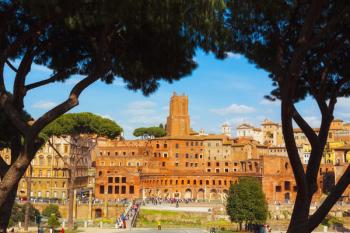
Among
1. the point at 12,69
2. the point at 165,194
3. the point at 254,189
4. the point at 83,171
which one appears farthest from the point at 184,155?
the point at 12,69

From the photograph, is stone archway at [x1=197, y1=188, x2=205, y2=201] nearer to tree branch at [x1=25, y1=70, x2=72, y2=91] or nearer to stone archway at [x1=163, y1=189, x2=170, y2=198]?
stone archway at [x1=163, y1=189, x2=170, y2=198]

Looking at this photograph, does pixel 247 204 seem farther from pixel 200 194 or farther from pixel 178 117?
pixel 178 117

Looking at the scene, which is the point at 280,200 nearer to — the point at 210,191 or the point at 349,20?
the point at 210,191

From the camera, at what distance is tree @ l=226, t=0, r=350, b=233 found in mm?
7490

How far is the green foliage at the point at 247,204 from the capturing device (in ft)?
111

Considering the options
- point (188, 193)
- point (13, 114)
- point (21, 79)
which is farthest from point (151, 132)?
point (13, 114)

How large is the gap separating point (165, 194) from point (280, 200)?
13441 millimetres

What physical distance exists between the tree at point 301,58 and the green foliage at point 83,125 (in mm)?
27722

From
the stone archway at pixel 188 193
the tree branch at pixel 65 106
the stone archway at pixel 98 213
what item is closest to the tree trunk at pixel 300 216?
the tree branch at pixel 65 106

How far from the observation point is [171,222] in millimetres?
39344

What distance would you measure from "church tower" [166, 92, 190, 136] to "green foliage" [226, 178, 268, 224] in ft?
139

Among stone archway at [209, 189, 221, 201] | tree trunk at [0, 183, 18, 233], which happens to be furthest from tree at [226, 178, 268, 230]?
tree trunk at [0, 183, 18, 233]

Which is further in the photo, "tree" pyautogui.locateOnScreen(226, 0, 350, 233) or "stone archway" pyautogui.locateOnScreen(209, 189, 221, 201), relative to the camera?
"stone archway" pyautogui.locateOnScreen(209, 189, 221, 201)

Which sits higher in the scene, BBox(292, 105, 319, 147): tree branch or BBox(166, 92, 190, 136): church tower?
BBox(166, 92, 190, 136): church tower
